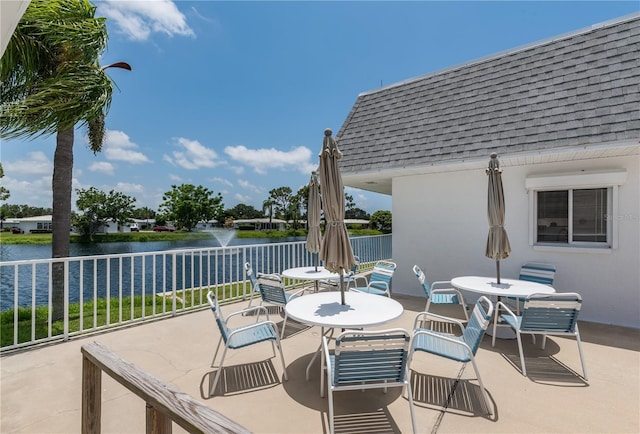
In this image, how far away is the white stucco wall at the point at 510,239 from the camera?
5.31m

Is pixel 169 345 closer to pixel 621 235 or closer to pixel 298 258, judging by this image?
pixel 298 258

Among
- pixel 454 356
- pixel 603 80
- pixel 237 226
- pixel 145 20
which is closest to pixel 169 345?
pixel 454 356

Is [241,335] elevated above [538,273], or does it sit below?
below

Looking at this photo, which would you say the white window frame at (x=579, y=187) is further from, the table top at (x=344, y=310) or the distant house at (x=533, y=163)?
the table top at (x=344, y=310)

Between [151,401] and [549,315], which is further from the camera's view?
[549,315]

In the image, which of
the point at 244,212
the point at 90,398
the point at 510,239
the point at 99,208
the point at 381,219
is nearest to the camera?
the point at 90,398

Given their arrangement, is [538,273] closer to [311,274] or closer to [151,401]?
[311,274]

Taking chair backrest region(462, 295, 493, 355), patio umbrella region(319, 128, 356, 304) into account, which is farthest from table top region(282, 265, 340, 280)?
chair backrest region(462, 295, 493, 355)

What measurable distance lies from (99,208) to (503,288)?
46.3 meters

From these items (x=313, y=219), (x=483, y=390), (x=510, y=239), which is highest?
(x=313, y=219)

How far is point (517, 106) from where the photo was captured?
6.45m

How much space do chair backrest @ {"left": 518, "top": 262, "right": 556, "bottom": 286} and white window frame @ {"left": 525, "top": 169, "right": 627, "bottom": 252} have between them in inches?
18.0

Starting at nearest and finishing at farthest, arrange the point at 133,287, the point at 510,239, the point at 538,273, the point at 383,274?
the point at 133,287 → the point at 538,273 → the point at 383,274 → the point at 510,239

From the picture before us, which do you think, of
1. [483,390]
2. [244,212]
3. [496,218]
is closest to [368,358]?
[483,390]
